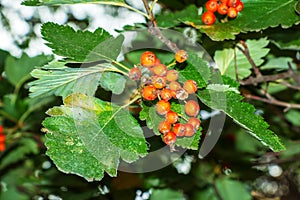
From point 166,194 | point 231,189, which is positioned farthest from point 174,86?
point 231,189

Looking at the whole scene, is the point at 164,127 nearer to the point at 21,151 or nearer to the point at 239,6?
the point at 239,6

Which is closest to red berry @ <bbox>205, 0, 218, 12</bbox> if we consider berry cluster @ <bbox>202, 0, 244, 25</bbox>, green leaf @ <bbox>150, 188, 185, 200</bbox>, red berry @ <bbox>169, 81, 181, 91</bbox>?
Answer: berry cluster @ <bbox>202, 0, 244, 25</bbox>

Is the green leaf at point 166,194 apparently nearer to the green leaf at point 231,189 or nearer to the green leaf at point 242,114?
the green leaf at point 231,189

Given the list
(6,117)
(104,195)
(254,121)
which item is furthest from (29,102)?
(254,121)

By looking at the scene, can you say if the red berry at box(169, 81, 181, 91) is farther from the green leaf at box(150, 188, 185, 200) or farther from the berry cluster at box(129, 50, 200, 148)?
the green leaf at box(150, 188, 185, 200)

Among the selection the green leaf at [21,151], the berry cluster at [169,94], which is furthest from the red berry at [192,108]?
the green leaf at [21,151]

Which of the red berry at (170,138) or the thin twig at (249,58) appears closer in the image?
the red berry at (170,138)

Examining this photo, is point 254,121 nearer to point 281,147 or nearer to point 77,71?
point 281,147
